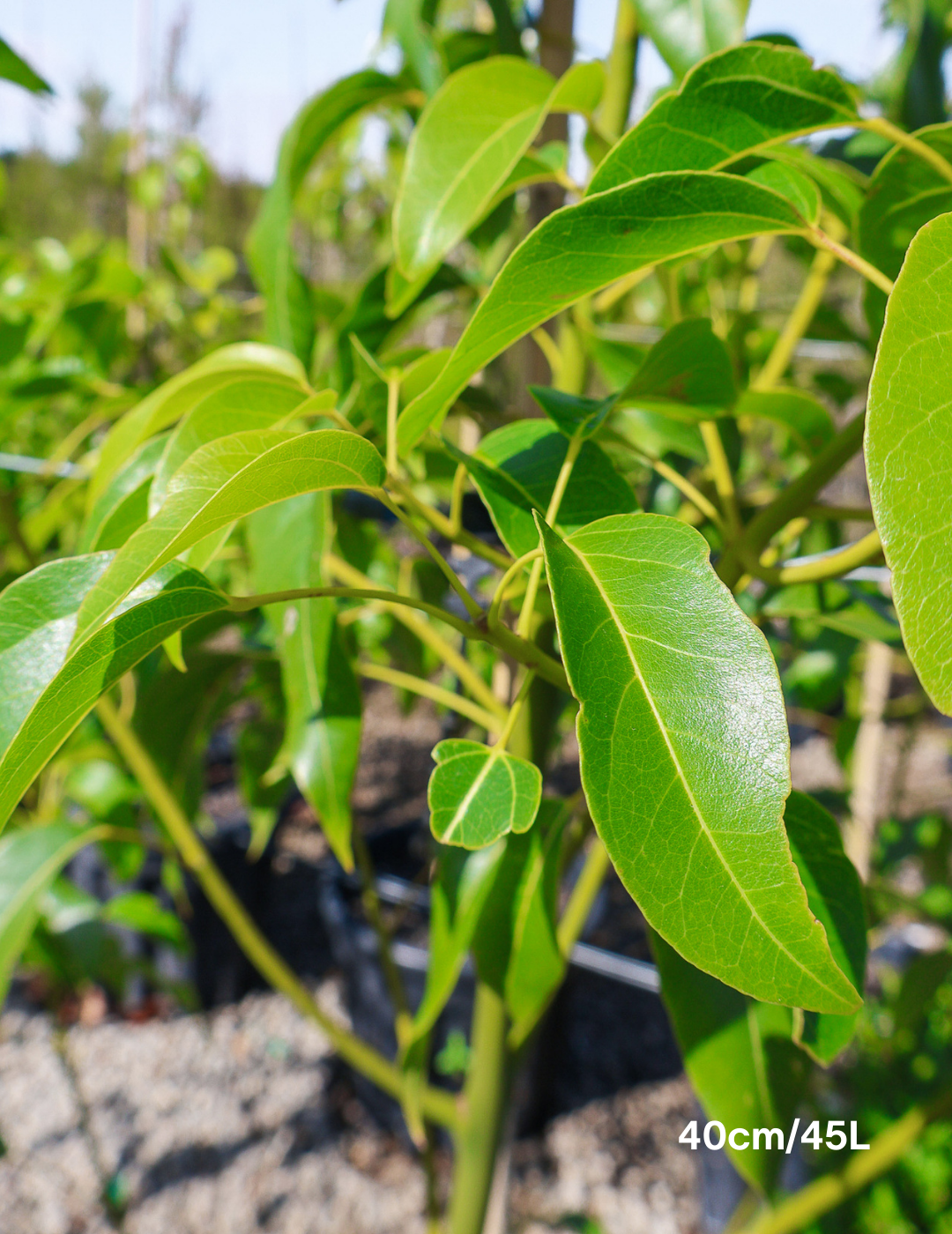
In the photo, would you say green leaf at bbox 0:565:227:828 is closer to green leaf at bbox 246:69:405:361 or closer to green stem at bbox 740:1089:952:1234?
green leaf at bbox 246:69:405:361

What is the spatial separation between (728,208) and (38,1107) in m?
1.59

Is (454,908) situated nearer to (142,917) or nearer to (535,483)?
(535,483)

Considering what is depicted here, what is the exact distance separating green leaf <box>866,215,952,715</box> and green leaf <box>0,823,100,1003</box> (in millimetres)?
595

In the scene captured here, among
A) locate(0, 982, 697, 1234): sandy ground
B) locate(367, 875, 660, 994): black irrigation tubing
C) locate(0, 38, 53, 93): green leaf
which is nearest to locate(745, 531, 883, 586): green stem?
locate(0, 38, 53, 93): green leaf

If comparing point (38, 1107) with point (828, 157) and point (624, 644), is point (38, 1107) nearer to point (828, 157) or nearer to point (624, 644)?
point (624, 644)

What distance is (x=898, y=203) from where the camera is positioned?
33 cm

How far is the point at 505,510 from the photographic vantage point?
1.09 ft

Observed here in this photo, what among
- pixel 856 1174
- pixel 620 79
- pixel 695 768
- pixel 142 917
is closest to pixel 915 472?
pixel 695 768

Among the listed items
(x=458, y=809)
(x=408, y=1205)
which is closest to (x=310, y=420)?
(x=458, y=809)

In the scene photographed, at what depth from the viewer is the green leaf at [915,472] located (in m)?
0.20

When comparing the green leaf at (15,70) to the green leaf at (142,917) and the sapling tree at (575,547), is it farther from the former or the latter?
the green leaf at (142,917)

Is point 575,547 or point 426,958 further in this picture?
point 426,958

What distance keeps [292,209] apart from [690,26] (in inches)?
9.5

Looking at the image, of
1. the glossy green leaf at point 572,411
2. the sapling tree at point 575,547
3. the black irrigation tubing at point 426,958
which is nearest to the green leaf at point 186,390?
the sapling tree at point 575,547
